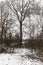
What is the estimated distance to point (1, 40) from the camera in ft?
67.7

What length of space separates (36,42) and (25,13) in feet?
23.4

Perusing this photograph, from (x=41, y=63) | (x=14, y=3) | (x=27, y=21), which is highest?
(x=14, y=3)

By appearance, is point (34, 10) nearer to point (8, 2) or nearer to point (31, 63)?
point (8, 2)

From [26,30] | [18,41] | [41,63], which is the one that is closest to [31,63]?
[41,63]

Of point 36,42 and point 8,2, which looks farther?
point 8,2

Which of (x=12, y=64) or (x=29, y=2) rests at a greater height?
(x=29, y=2)

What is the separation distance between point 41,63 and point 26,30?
119 feet

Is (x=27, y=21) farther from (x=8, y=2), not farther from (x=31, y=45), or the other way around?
(x=31, y=45)

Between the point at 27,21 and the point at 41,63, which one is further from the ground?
the point at 27,21

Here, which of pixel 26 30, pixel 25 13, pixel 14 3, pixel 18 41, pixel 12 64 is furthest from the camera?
pixel 26 30

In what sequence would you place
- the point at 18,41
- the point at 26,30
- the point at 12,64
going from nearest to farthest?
the point at 12,64 < the point at 18,41 < the point at 26,30

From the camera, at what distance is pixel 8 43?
20234 millimetres

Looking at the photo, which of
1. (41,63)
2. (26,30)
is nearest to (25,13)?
(41,63)

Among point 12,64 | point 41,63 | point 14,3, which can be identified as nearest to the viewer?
point 12,64
